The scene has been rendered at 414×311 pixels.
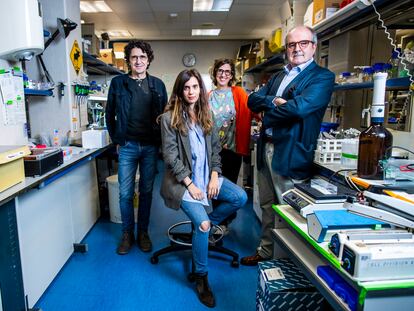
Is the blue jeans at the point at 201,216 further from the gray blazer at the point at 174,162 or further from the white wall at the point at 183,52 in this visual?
the white wall at the point at 183,52

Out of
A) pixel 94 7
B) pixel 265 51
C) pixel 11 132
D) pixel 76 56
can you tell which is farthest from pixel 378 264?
pixel 94 7

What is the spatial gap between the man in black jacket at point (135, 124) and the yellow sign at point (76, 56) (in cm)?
64

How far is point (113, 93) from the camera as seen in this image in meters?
2.41

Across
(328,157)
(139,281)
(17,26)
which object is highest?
(17,26)

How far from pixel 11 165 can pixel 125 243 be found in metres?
1.24

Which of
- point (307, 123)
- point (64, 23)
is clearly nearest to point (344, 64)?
point (307, 123)

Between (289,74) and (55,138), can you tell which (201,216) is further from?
(55,138)

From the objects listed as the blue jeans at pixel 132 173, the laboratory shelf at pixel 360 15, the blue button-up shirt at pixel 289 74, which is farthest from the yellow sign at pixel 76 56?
the laboratory shelf at pixel 360 15

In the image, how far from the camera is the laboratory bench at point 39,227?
1459 millimetres

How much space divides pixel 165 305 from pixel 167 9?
15.3ft

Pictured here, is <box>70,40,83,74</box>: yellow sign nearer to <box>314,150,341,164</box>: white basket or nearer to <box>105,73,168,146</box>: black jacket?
<box>105,73,168,146</box>: black jacket

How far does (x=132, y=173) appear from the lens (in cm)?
250

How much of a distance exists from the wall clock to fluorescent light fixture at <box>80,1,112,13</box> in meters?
2.92

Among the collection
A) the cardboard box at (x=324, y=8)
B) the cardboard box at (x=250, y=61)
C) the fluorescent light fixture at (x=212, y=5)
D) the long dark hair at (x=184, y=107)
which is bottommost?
the long dark hair at (x=184, y=107)
